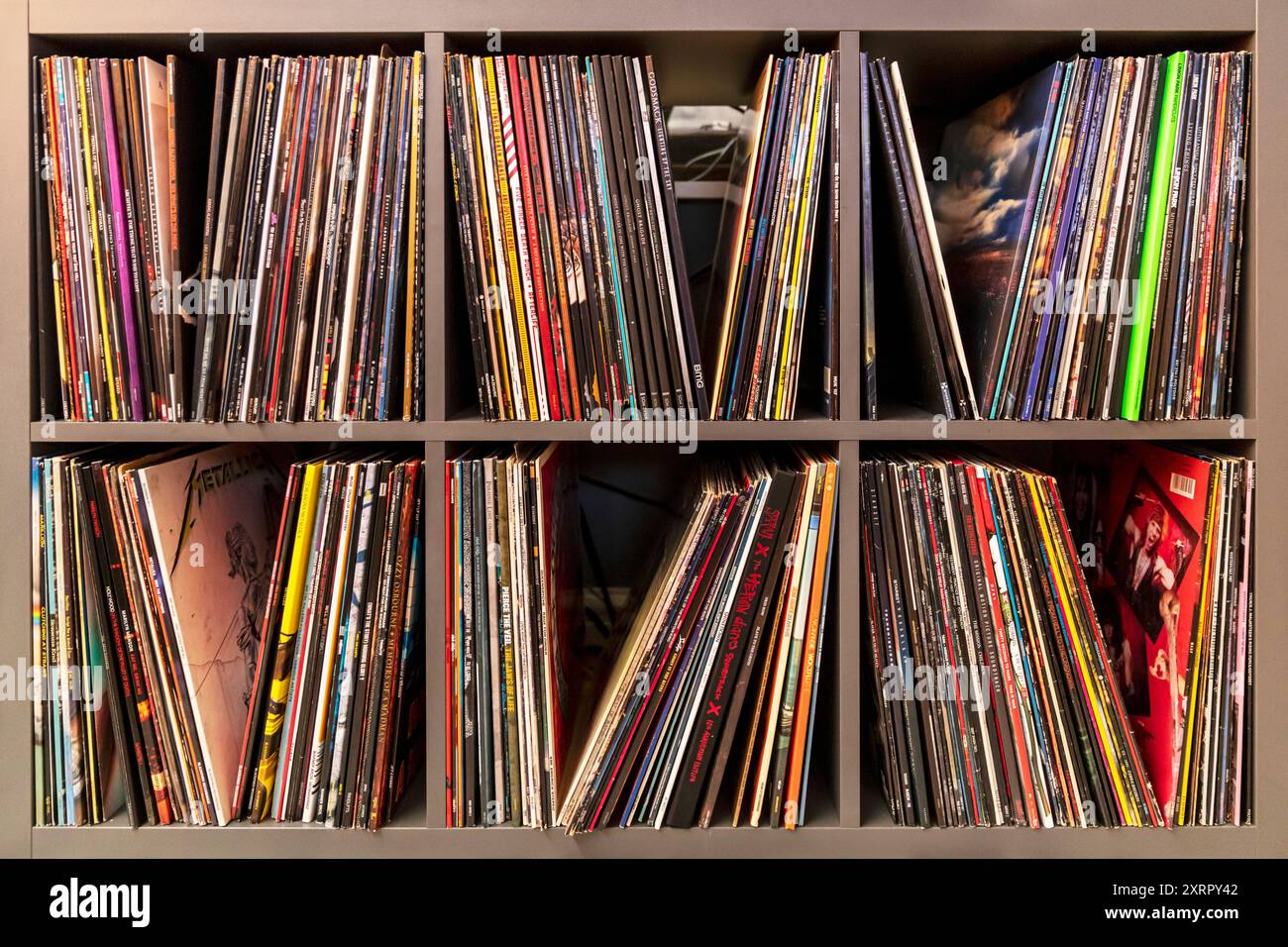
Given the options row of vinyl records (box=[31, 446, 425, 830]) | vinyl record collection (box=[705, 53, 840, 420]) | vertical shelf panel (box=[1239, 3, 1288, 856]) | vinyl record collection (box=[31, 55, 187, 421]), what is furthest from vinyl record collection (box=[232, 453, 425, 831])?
vertical shelf panel (box=[1239, 3, 1288, 856])

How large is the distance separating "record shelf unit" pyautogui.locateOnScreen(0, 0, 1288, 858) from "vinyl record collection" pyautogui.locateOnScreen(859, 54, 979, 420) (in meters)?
0.02

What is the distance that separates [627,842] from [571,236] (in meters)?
0.74

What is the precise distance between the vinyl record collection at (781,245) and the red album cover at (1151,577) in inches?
18.3

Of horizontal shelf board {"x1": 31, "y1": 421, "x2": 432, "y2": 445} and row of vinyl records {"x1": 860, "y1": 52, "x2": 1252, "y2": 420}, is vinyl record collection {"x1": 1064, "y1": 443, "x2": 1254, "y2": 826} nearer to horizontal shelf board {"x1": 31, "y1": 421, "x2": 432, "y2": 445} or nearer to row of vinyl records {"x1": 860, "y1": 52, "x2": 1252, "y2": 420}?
row of vinyl records {"x1": 860, "y1": 52, "x2": 1252, "y2": 420}

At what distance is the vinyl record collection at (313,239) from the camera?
107cm

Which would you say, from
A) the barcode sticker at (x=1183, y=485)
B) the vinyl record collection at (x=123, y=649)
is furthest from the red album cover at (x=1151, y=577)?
the vinyl record collection at (x=123, y=649)

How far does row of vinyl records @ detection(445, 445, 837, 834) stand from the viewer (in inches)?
42.1

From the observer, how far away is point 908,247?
1.08m
